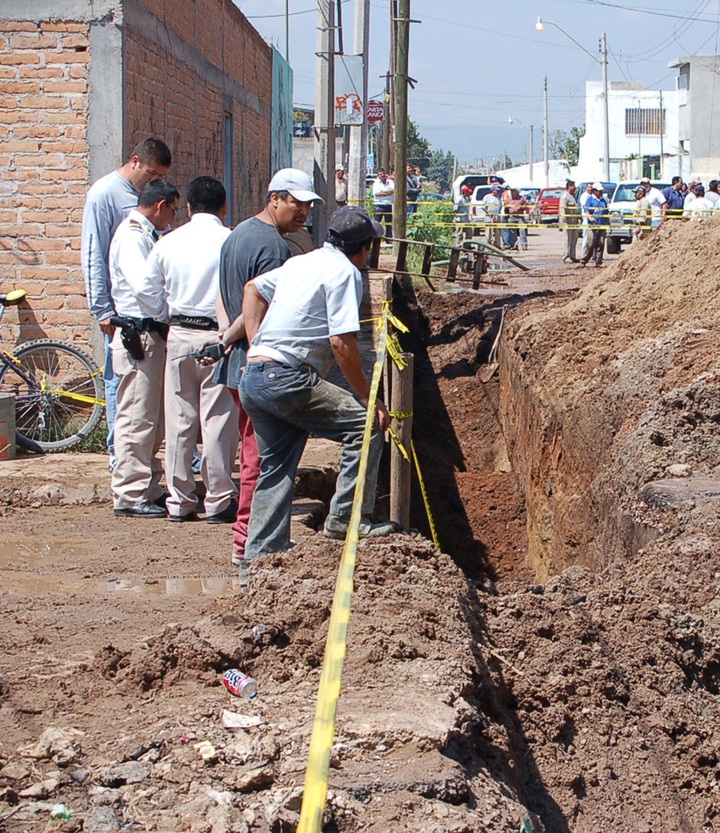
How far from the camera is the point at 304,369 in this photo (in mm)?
5395

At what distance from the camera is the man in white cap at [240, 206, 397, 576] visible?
5.23 meters

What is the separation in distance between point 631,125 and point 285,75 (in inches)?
2560

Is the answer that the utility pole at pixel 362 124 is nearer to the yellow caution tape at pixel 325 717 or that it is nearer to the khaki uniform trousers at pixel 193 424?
the khaki uniform trousers at pixel 193 424

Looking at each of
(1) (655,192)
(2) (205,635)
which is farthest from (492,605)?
→ (1) (655,192)

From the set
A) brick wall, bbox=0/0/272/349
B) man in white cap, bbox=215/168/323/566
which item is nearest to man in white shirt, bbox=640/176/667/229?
brick wall, bbox=0/0/272/349

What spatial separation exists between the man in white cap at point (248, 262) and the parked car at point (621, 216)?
19186mm

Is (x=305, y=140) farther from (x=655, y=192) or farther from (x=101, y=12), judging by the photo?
(x=101, y=12)

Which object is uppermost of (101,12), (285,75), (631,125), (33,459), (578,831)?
(631,125)

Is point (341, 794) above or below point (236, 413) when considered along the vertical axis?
below

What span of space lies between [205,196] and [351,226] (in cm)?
177

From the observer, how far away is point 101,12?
28.6 ft

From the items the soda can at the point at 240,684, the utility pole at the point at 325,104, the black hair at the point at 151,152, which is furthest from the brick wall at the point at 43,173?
the utility pole at the point at 325,104

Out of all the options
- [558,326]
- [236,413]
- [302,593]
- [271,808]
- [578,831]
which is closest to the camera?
[271,808]

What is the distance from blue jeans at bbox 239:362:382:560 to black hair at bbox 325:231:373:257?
60 cm
